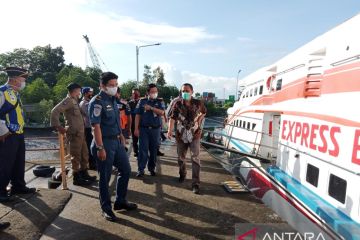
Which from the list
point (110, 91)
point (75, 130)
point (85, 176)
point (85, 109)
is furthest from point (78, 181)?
point (110, 91)

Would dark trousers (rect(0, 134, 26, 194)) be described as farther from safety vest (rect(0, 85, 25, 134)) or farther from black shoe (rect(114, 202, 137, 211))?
black shoe (rect(114, 202, 137, 211))

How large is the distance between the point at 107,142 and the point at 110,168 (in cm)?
38

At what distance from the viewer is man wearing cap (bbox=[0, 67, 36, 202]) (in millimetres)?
4766

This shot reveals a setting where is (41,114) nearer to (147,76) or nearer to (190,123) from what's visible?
(147,76)

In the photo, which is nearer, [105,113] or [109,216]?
[109,216]

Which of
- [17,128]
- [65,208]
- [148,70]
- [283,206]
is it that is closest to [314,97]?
[283,206]

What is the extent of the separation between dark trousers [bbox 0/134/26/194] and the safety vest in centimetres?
15

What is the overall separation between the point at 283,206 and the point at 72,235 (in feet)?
13.5

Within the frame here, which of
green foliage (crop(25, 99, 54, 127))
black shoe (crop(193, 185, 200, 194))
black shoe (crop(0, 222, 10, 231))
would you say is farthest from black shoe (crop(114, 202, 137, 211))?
A: green foliage (crop(25, 99, 54, 127))

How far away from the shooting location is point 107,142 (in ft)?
14.7

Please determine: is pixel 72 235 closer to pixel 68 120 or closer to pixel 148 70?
pixel 68 120

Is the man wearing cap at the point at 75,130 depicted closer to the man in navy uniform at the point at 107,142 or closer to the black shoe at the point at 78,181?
the black shoe at the point at 78,181

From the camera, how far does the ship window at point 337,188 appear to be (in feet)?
15.4

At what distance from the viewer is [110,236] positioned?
3924mm
